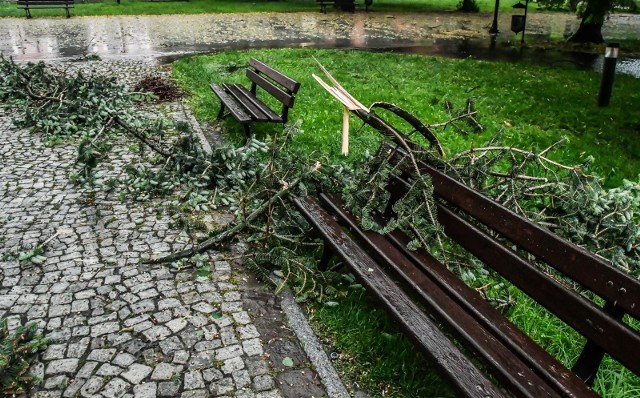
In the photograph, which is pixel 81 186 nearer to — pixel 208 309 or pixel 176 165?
pixel 176 165

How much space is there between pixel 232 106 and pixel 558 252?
5297mm

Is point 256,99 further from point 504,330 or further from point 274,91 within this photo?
point 504,330

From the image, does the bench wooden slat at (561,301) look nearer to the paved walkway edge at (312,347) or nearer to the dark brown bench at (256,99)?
the paved walkway edge at (312,347)

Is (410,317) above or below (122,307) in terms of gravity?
above

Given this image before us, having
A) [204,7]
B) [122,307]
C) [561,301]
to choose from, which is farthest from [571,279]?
[204,7]

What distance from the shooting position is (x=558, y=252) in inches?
97.0

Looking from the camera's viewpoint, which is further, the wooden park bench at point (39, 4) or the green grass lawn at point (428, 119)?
the wooden park bench at point (39, 4)

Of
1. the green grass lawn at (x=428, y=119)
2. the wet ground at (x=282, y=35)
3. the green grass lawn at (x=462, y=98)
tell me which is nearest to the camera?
the green grass lawn at (x=428, y=119)

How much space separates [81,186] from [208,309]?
271cm

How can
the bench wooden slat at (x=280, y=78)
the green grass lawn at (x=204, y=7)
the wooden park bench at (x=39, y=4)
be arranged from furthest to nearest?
the green grass lawn at (x=204, y=7), the wooden park bench at (x=39, y=4), the bench wooden slat at (x=280, y=78)

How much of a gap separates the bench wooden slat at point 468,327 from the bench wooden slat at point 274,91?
10.4 ft

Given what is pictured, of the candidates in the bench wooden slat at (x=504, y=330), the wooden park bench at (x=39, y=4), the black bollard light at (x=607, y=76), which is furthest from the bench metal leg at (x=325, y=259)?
the wooden park bench at (x=39, y=4)

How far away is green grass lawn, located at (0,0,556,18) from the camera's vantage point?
73.0ft

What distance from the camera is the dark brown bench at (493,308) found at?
222 centimetres
